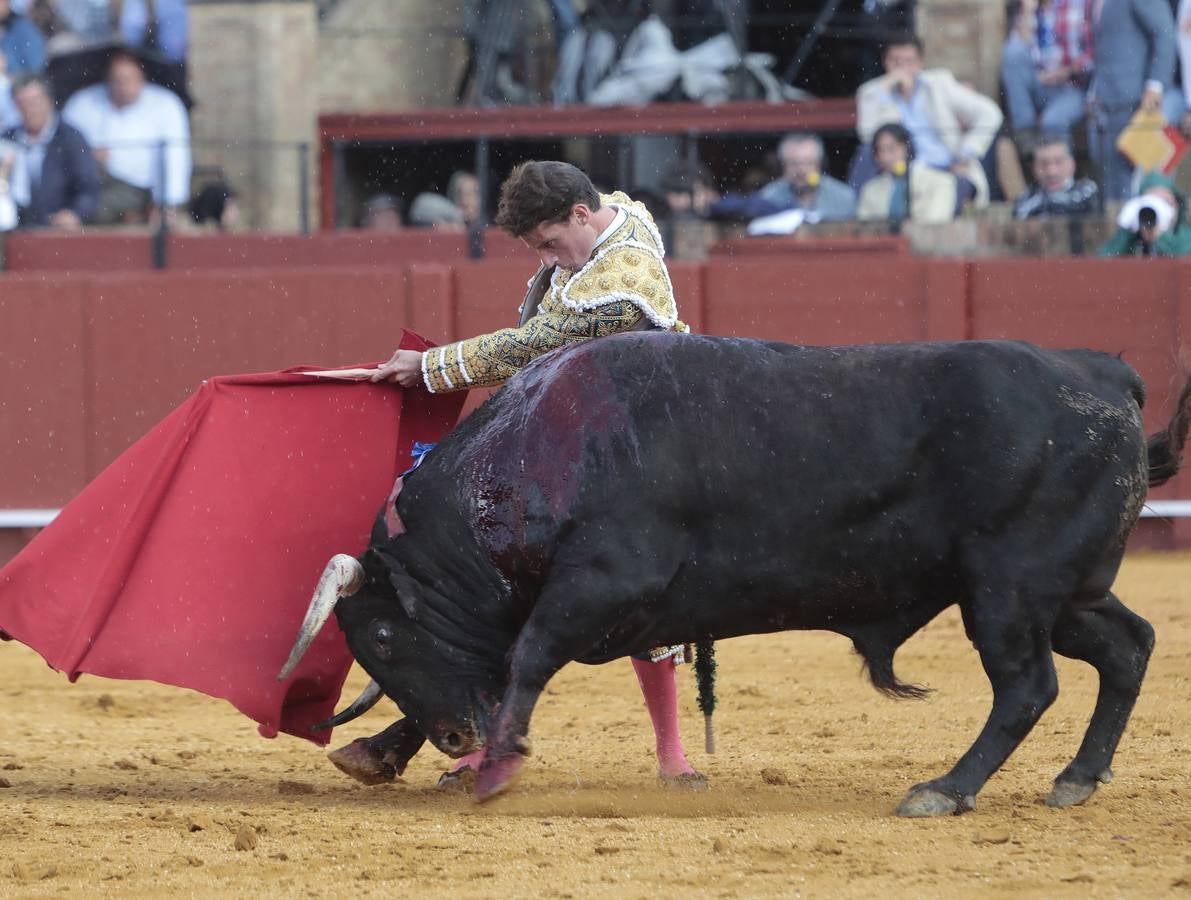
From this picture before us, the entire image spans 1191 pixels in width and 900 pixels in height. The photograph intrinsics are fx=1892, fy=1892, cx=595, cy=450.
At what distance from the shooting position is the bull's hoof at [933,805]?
11.8 ft

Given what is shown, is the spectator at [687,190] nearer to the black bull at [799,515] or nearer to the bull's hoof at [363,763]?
the bull's hoof at [363,763]

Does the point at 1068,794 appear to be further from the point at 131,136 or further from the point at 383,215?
the point at 131,136

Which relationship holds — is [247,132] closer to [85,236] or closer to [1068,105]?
[85,236]

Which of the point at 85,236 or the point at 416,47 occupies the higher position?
the point at 416,47

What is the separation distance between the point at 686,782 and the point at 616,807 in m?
0.29

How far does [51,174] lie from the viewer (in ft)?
32.4

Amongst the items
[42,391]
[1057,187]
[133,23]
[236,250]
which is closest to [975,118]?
[1057,187]

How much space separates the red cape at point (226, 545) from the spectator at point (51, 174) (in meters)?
5.96

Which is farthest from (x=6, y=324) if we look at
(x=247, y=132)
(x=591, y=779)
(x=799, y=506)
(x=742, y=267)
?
(x=799, y=506)

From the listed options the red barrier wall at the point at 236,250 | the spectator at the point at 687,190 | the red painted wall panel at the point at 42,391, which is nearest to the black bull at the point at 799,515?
the red painted wall panel at the point at 42,391

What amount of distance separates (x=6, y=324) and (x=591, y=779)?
4.64 m

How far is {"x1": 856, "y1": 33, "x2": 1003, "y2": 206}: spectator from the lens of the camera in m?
9.17

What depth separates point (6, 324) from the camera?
26.1ft

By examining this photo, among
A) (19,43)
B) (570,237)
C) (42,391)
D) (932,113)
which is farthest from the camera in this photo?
(19,43)
